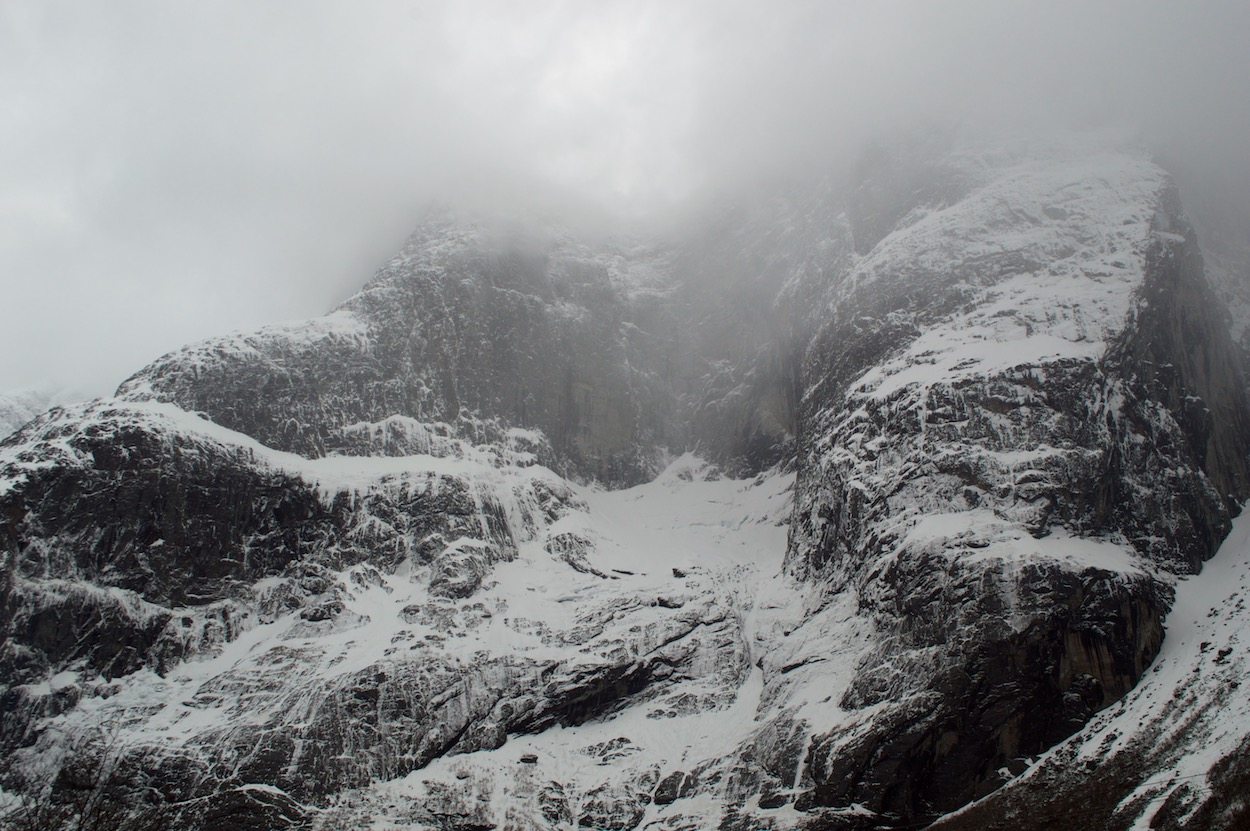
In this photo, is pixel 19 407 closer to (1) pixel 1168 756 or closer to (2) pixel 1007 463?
(2) pixel 1007 463

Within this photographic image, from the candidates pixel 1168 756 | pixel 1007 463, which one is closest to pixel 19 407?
pixel 1007 463

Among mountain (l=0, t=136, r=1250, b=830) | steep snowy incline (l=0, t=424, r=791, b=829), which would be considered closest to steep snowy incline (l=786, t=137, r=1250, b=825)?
mountain (l=0, t=136, r=1250, b=830)

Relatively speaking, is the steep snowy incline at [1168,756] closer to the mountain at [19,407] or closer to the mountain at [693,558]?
the mountain at [693,558]

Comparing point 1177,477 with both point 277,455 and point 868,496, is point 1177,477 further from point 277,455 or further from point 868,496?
point 277,455

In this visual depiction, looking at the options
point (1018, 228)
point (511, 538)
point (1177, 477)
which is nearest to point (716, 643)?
point (511, 538)

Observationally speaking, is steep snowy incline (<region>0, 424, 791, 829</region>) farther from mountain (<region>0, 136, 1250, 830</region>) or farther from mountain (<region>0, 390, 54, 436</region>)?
mountain (<region>0, 390, 54, 436</region>)

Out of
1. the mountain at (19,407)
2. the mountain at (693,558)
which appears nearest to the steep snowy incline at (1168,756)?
the mountain at (693,558)

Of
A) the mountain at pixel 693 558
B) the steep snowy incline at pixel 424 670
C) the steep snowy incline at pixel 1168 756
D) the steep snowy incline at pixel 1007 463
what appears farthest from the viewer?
the steep snowy incline at pixel 424 670
